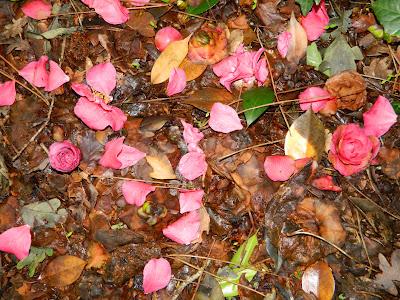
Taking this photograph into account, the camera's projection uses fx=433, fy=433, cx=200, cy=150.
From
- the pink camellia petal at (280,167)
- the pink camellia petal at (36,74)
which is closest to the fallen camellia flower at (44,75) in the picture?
the pink camellia petal at (36,74)

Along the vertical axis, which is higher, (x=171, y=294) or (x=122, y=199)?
(x=122, y=199)

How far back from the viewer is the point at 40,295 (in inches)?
82.7

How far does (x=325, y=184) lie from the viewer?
2.15 metres

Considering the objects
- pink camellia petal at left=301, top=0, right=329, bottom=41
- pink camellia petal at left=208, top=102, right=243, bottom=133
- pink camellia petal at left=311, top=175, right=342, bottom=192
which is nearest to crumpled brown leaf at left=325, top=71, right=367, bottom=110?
pink camellia petal at left=301, top=0, right=329, bottom=41

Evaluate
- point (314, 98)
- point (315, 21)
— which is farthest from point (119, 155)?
point (315, 21)

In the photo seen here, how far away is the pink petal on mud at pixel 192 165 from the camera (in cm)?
215

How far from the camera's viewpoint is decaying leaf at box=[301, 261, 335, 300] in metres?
2.05

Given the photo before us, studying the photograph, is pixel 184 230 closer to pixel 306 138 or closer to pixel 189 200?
pixel 189 200

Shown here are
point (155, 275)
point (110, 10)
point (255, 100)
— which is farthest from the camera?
point (110, 10)

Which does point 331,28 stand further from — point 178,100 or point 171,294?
point 171,294

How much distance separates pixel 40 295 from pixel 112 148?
0.79 metres

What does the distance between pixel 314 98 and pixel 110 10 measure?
115 centimetres

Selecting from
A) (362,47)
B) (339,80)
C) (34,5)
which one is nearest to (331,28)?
(362,47)

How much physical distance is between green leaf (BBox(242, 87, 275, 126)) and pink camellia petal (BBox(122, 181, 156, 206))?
1.95ft
